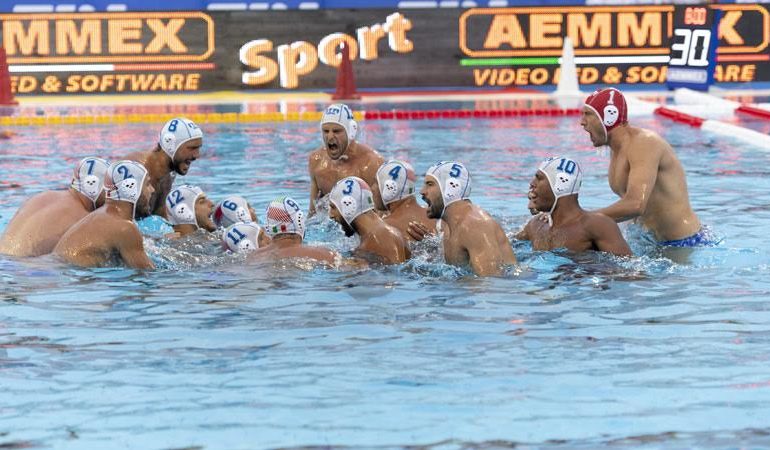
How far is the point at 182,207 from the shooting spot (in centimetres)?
877

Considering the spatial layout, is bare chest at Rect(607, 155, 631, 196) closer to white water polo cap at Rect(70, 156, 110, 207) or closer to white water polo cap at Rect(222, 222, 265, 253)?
white water polo cap at Rect(222, 222, 265, 253)

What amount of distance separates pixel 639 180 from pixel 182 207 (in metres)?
3.06

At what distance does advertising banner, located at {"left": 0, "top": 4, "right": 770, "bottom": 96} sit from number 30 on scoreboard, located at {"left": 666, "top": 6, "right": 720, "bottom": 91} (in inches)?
19.1

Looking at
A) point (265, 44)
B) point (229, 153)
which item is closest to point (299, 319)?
point (229, 153)

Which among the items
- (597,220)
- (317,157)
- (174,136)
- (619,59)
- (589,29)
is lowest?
(597,220)

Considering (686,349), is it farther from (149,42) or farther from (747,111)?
(149,42)

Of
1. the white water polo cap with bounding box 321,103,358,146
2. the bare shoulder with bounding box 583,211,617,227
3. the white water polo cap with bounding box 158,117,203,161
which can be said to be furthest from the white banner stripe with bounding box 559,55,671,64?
the bare shoulder with bounding box 583,211,617,227

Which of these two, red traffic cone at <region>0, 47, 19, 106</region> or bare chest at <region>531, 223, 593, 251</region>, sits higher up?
red traffic cone at <region>0, 47, 19, 106</region>

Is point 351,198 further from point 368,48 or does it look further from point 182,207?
point 368,48

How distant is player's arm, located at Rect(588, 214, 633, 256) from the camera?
7523mm

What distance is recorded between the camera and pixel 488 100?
64.8ft

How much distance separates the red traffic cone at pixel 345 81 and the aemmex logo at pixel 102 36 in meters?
2.33

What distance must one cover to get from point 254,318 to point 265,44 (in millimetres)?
14643

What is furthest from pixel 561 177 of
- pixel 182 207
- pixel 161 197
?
pixel 161 197
